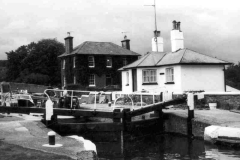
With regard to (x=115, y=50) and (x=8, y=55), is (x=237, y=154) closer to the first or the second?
(x=115, y=50)

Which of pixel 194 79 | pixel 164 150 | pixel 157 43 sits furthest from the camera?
pixel 157 43

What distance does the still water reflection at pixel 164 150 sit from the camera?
46.4 ft

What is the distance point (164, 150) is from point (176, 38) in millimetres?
16769

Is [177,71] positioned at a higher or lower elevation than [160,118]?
higher

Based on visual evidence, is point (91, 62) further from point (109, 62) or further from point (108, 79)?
point (108, 79)

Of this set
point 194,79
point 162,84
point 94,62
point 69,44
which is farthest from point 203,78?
point 69,44

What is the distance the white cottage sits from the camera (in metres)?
28.0

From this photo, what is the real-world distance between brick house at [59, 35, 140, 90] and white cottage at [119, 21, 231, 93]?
659 inches

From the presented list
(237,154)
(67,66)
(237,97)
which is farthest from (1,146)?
(67,66)

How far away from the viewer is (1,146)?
10812 millimetres

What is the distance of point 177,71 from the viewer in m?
28.0

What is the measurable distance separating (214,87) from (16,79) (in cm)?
4991

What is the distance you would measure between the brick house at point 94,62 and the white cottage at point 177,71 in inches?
659

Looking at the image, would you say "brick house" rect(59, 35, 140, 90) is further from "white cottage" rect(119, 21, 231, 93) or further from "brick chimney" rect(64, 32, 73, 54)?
Result: "white cottage" rect(119, 21, 231, 93)
